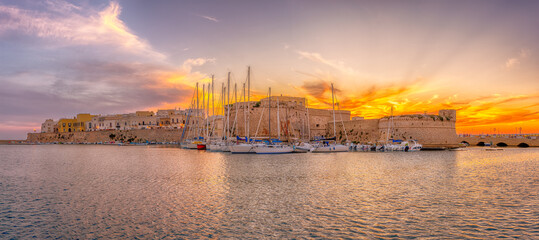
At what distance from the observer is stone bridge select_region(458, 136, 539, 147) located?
1882 inches

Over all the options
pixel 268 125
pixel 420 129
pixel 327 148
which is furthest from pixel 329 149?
pixel 420 129

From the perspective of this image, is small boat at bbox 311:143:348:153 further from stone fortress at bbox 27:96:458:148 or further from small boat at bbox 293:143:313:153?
stone fortress at bbox 27:96:458:148

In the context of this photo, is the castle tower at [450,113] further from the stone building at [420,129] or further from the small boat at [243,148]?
the small boat at [243,148]

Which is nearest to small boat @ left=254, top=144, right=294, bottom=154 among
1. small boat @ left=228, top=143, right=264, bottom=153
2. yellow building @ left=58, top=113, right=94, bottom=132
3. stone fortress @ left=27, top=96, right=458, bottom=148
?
small boat @ left=228, top=143, right=264, bottom=153

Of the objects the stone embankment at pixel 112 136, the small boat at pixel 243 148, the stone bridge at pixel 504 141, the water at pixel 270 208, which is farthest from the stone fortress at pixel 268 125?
the water at pixel 270 208

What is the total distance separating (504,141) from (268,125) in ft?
125

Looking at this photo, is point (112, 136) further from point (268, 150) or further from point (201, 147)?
point (268, 150)

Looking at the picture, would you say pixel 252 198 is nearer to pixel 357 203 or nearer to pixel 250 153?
pixel 357 203

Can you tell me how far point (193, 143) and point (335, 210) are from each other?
32.4m

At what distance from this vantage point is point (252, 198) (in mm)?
9492

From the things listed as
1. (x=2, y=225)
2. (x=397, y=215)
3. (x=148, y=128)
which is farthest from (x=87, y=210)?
(x=148, y=128)

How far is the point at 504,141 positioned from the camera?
51312 millimetres

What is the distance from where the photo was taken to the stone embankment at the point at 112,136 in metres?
72.0

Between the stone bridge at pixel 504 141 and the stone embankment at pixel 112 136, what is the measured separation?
56757 millimetres
